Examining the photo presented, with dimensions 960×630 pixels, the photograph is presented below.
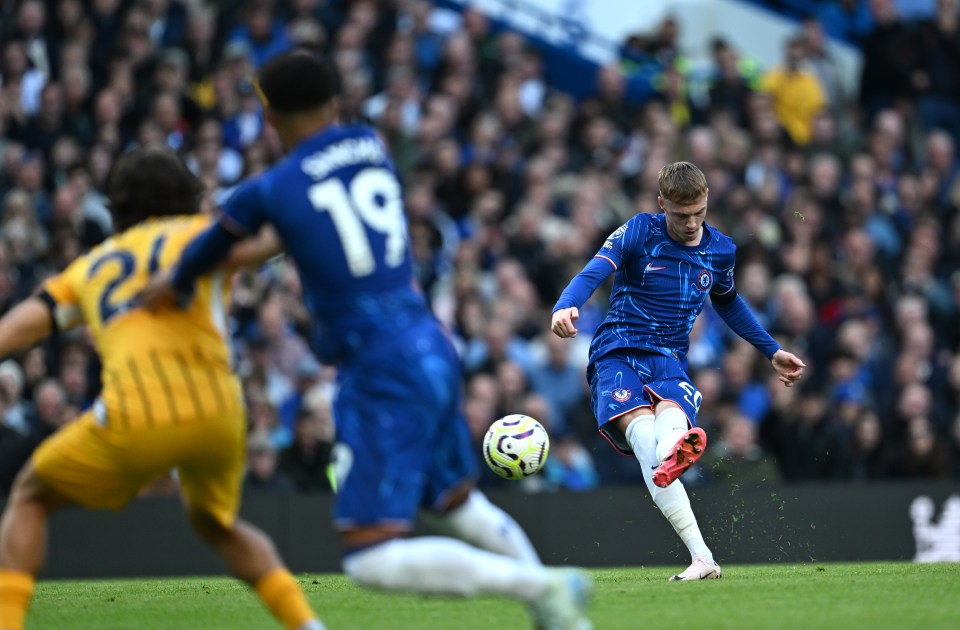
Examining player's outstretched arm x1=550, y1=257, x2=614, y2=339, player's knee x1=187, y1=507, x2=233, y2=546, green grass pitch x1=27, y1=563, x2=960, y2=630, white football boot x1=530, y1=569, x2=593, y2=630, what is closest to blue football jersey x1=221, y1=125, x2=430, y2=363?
player's knee x1=187, y1=507, x2=233, y2=546

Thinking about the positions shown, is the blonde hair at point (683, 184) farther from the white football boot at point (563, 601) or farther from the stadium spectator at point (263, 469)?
the stadium spectator at point (263, 469)

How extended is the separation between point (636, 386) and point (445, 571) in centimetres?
397

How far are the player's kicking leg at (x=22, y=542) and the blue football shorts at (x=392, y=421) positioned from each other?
1.26 meters

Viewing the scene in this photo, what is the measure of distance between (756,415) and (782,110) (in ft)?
17.2

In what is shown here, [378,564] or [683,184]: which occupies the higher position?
[683,184]

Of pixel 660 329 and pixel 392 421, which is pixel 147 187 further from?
pixel 660 329

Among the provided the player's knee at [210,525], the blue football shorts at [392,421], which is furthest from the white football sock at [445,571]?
the player's knee at [210,525]

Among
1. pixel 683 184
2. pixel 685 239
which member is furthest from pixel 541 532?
pixel 683 184

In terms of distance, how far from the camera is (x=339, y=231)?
18.4 ft

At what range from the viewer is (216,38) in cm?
1673

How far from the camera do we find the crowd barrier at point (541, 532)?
42.2 feet

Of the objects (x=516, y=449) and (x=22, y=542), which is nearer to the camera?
(x=22, y=542)

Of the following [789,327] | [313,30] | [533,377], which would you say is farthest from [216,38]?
[789,327]

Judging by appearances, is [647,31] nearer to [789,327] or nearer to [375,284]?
[789,327]
